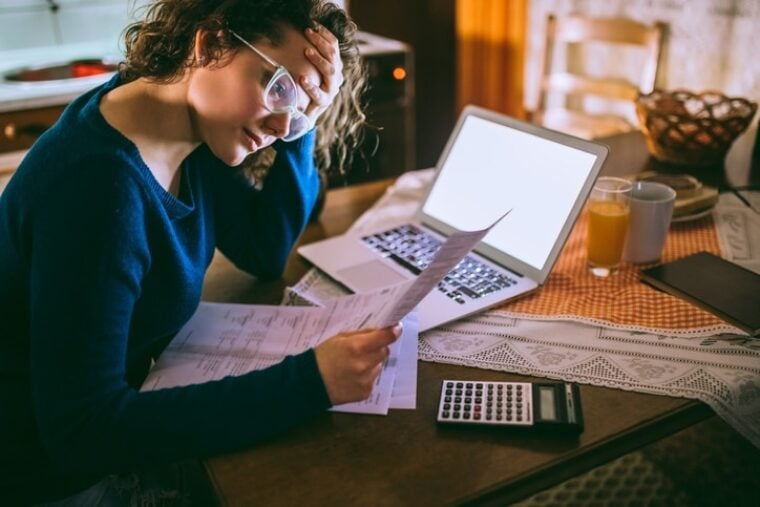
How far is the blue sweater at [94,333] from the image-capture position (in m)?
0.83

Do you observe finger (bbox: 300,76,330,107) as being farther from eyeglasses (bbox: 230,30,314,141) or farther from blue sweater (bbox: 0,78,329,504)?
blue sweater (bbox: 0,78,329,504)

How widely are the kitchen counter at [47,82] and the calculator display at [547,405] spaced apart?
1805 millimetres

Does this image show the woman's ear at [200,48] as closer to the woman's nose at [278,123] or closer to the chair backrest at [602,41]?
the woman's nose at [278,123]

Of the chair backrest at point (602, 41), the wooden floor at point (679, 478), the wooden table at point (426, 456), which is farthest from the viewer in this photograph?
the chair backrest at point (602, 41)

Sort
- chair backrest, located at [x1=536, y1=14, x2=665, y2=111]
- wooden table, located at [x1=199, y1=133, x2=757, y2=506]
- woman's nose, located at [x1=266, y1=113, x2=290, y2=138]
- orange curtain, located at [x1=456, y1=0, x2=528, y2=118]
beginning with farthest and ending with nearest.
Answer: orange curtain, located at [x1=456, y1=0, x2=528, y2=118]
chair backrest, located at [x1=536, y1=14, x2=665, y2=111]
woman's nose, located at [x1=266, y1=113, x2=290, y2=138]
wooden table, located at [x1=199, y1=133, x2=757, y2=506]

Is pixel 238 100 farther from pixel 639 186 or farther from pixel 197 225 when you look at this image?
pixel 639 186

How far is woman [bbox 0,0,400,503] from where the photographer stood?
0.84 meters

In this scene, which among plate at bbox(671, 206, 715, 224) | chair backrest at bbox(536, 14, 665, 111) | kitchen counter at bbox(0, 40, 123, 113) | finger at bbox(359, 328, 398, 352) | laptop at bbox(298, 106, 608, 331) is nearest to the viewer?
finger at bbox(359, 328, 398, 352)

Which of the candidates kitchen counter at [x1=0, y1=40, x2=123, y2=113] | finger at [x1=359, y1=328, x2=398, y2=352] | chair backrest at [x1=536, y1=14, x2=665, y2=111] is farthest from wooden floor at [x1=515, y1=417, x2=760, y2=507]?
kitchen counter at [x1=0, y1=40, x2=123, y2=113]

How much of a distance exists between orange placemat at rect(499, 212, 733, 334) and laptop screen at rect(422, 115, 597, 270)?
7cm

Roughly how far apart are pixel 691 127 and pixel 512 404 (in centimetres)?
102

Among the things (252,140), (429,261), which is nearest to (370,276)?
(429,261)

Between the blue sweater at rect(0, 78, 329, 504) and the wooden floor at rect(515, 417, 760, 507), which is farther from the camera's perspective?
the wooden floor at rect(515, 417, 760, 507)

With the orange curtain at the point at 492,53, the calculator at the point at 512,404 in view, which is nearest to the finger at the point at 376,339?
the calculator at the point at 512,404
